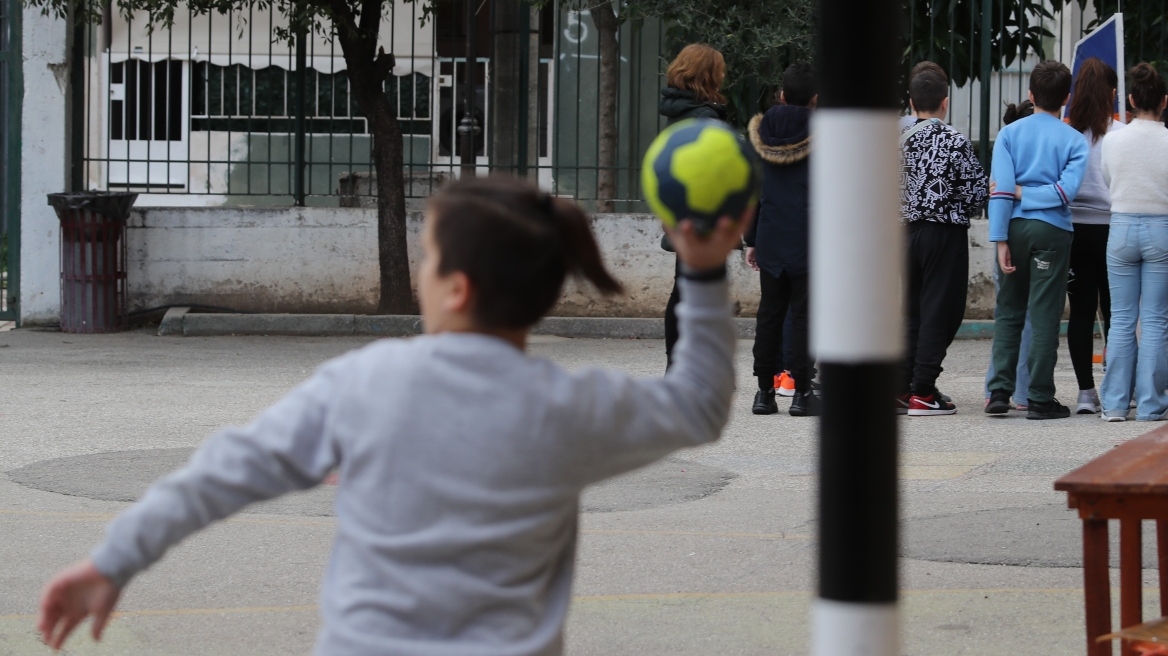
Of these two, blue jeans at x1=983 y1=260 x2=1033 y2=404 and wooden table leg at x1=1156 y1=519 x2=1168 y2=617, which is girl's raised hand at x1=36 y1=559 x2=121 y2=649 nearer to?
wooden table leg at x1=1156 y1=519 x2=1168 y2=617

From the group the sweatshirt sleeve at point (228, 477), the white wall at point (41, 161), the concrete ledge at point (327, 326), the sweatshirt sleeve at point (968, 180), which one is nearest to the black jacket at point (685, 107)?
the sweatshirt sleeve at point (968, 180)

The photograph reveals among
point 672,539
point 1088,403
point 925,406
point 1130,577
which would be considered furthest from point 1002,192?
point 1130,577

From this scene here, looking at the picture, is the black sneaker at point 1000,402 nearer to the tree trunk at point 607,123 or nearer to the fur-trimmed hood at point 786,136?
the fur-trimmed hood at point 786,136

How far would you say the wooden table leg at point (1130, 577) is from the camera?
3568 millimetres

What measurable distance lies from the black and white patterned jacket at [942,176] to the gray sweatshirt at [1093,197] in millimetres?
574

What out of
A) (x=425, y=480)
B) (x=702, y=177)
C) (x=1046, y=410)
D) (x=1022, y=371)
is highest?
(x=702, y=177)

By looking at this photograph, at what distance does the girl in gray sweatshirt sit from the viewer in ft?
6.91

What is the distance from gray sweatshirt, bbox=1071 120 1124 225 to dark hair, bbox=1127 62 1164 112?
45cm

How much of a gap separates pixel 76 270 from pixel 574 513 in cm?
1131

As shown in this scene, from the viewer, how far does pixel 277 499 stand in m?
6.14

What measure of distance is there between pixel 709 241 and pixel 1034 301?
6576 millimetres

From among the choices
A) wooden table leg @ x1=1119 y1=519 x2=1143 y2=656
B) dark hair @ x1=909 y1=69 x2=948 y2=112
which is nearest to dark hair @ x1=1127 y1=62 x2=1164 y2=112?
dark hair @ x1=909 y1=69 x2=948 y2=112

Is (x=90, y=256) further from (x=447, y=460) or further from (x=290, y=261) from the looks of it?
(x=447, y=460)

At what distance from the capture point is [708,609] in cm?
473
